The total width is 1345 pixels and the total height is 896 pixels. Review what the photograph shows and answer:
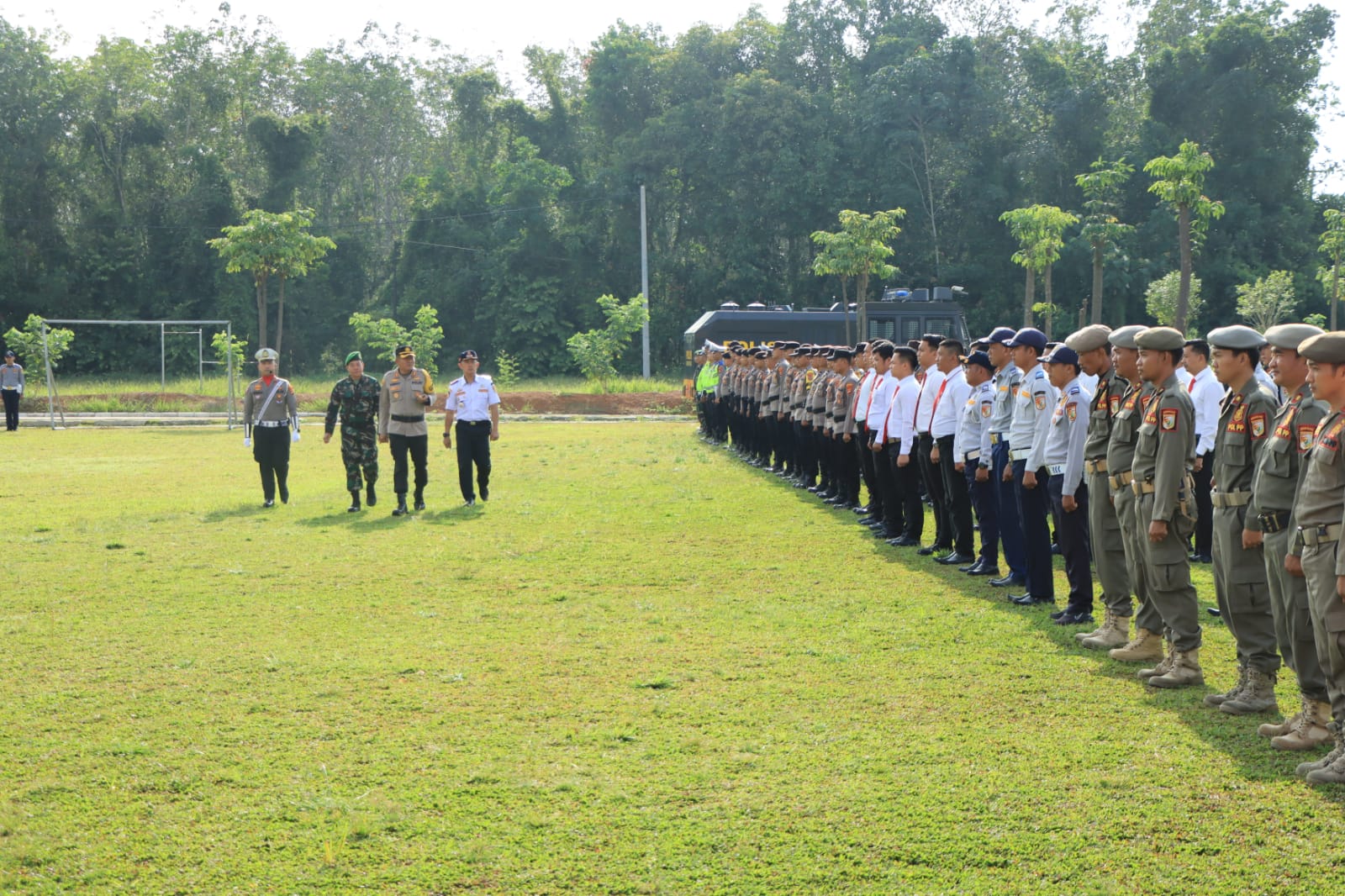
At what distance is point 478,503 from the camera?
1415cm

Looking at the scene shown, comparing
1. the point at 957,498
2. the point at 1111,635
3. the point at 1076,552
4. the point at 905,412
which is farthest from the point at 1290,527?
the point at 905,412

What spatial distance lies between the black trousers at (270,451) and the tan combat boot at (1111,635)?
949 cm

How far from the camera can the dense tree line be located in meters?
49.2

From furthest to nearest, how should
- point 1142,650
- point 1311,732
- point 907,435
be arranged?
point 907,435 < point 1142,650 < point 1311,732

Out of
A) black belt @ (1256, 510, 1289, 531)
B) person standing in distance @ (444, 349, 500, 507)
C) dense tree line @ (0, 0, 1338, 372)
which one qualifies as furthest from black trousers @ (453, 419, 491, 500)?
dense tree line @ (0, 0, 1338, 372)

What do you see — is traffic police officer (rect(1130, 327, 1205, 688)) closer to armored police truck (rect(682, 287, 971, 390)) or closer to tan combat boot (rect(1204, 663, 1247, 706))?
tan combat boot (rect(1204, 663, 1247, 706))

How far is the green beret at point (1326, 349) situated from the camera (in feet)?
15.9

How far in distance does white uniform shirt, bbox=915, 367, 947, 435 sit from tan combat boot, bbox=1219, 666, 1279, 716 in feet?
16.2

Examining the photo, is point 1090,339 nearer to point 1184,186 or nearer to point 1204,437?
point 1204,437

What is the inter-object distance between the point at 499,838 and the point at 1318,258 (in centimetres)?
5212

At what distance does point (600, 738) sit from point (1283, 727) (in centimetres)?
297

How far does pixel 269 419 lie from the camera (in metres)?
13.9

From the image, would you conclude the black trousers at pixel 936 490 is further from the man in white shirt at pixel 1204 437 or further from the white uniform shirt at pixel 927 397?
the man in white shirt at pixel 1204 437

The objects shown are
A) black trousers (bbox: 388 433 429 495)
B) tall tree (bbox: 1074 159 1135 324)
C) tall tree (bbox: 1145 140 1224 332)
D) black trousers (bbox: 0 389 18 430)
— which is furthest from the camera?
tall tree (bbox: 1074 159 1135 324)
